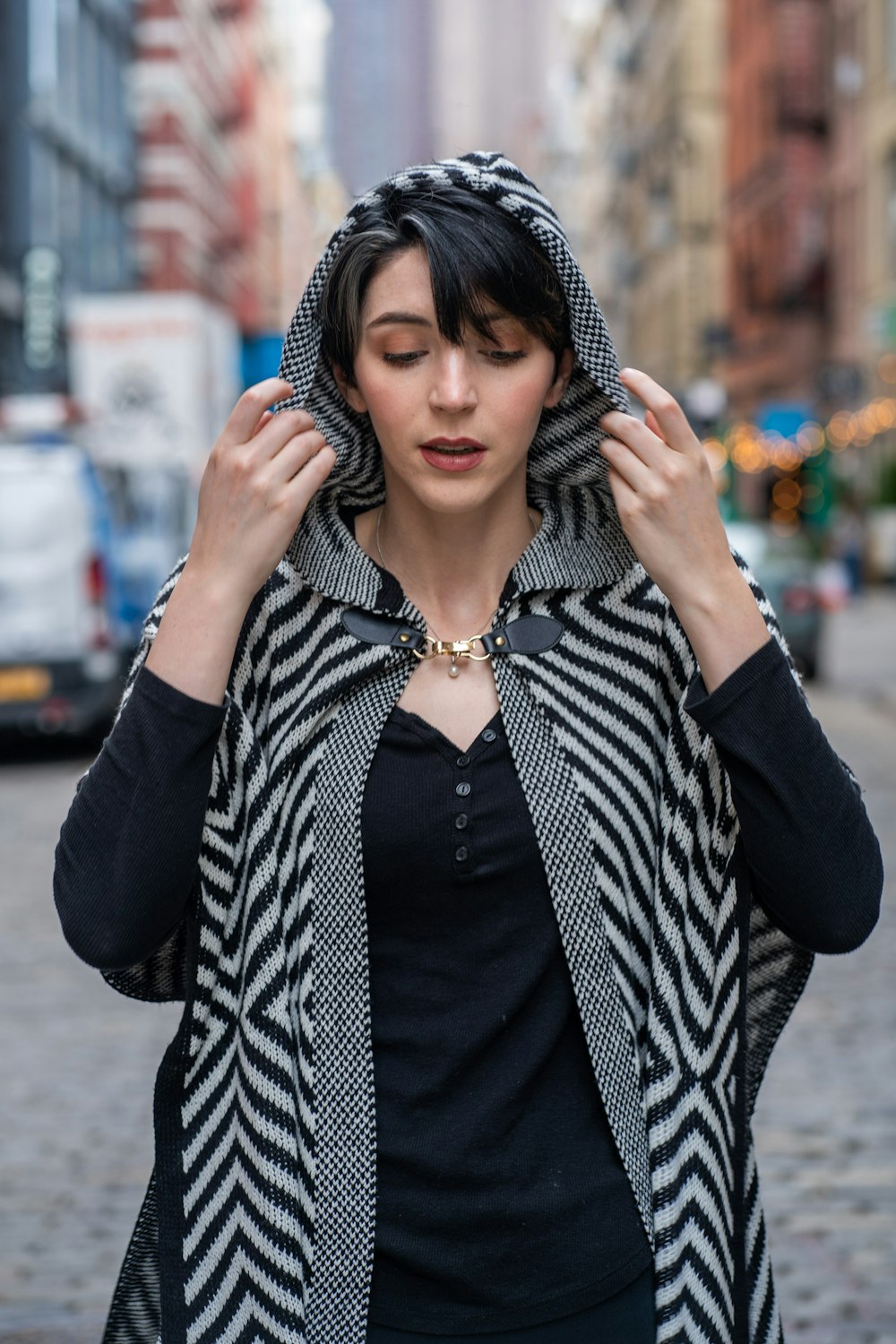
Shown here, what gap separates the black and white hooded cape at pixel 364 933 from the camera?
2021 mm

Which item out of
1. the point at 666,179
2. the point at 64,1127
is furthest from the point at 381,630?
the point at 666,179

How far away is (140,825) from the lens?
197 cm

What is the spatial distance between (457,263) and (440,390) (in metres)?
0.13

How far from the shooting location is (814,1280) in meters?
4.61

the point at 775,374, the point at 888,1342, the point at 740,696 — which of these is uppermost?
the point at 775,374

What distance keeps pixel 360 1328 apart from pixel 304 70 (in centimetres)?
15301

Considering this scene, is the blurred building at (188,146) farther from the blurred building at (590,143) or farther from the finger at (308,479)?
the finger at (308,479)

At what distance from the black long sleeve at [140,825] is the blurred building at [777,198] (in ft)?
141

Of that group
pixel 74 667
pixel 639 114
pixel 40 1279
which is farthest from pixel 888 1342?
pixel 639 114

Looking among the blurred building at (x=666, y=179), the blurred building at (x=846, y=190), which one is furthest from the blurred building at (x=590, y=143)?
the blurred building at (x=846, y=190)

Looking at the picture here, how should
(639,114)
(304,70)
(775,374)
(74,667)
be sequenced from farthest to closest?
1. (304,70)
2. (639,114)
3. (775,374)
4. (74,667)

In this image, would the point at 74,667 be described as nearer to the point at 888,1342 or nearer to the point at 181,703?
the point at 888,1342

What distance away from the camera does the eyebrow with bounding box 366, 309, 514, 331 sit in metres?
2.04

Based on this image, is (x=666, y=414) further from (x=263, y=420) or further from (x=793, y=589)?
(x=793, y=589)
